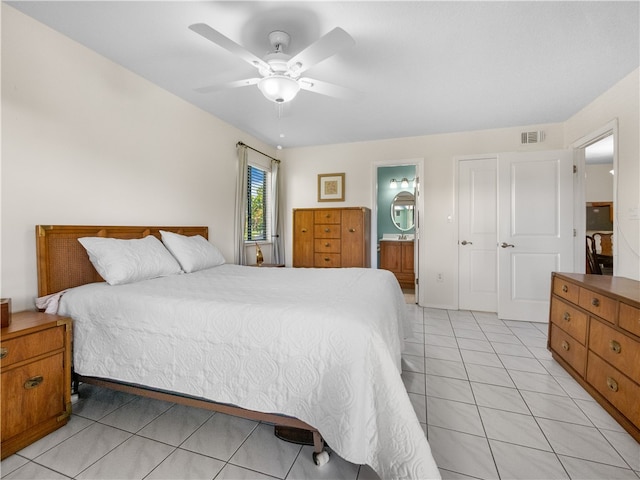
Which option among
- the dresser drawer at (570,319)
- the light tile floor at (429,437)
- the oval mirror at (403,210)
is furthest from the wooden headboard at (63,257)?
the oval mirror at (403,210)

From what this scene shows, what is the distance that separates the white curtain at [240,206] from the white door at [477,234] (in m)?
2.98

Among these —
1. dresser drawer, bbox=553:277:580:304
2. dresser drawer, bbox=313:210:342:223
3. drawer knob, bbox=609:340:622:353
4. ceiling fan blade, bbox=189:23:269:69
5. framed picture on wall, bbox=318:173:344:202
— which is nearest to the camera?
ceiling fan blade, bbox=189:23:269:69

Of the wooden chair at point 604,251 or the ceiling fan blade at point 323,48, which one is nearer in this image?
the ceiling fan blade at point 323,48

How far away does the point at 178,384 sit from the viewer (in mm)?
1598

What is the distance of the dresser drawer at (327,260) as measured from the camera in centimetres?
430

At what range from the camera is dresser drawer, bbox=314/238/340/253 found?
429 cm

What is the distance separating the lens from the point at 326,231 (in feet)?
14.2

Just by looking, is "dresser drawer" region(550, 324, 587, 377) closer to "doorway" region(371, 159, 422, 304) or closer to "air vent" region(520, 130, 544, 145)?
"air vent" region(520, 130, 544, 145)

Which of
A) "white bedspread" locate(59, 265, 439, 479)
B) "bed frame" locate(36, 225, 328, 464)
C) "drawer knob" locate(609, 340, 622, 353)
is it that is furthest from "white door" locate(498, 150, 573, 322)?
"bed frame" locate(36, 225, 328, 464)

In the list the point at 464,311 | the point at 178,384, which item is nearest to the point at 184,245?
the point at 178,384

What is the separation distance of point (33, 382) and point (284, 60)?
2.29 meters

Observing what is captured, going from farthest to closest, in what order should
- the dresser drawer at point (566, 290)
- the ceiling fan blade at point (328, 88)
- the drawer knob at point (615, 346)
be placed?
the dresser drawer at point (566, 290)
the ceiling fan blade at point (328, 88)
the drawer knob at point (615, 346)

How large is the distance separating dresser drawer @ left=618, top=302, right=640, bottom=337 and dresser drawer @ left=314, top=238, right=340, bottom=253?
295 cm

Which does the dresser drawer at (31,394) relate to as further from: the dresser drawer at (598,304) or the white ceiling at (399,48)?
the dresser drawer at (598,304)
